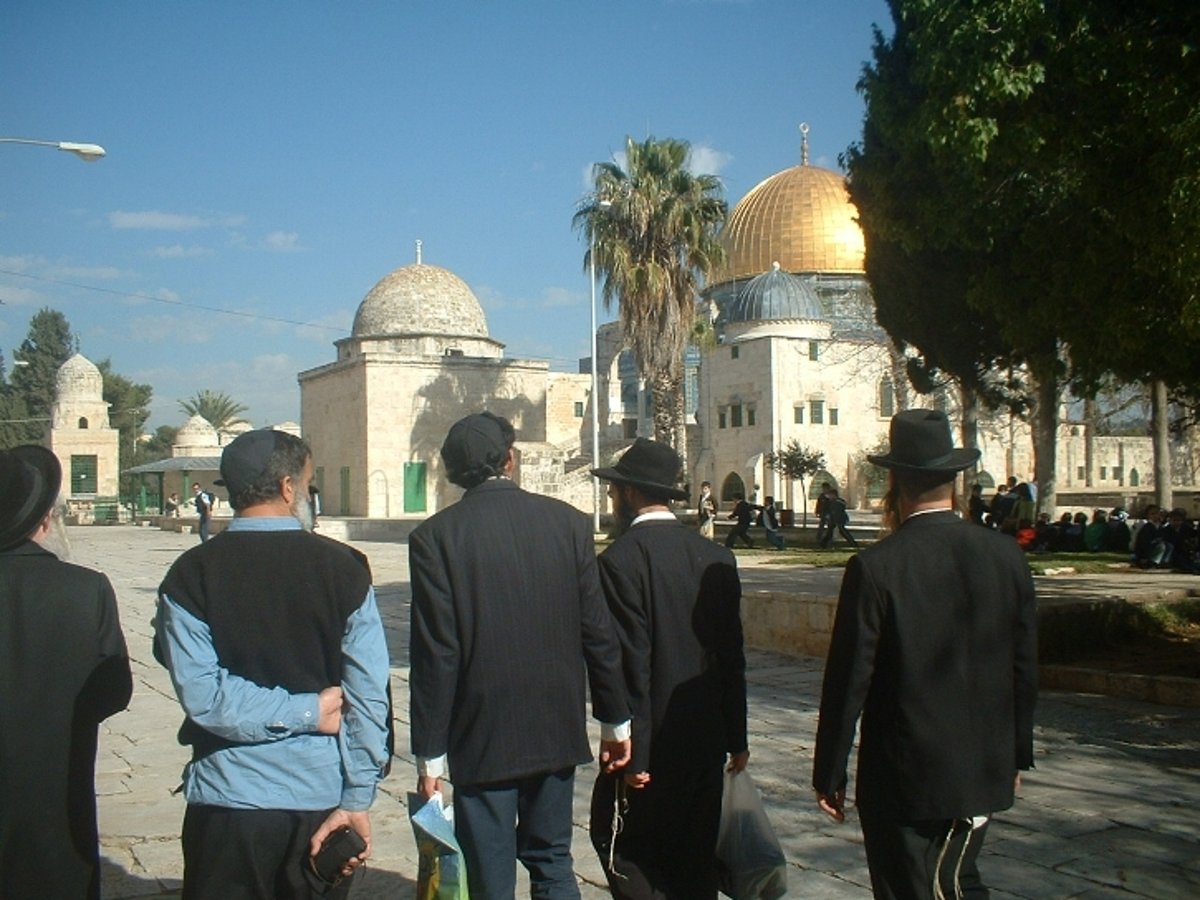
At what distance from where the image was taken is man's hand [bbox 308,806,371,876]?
2809 millimetres

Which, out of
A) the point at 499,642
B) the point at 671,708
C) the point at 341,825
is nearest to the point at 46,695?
the point at 341,825

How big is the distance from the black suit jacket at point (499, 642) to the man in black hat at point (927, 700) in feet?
2.38

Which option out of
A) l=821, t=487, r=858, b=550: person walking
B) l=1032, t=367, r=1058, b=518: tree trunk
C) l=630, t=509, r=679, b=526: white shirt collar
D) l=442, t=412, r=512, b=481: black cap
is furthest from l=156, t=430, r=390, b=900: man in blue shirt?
l=821, t=487, r=858, b=550: person walking

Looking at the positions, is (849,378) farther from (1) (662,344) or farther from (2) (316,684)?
(2) (316,684)

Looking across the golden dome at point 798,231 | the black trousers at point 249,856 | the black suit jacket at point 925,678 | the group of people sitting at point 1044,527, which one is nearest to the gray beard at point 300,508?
the black trousers at point 249,856

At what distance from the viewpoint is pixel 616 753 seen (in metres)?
3.41

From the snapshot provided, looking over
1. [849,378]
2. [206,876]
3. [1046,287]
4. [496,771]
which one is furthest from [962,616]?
[849,378]

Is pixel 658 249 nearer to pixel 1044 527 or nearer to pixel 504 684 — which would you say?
pixel 1044 527

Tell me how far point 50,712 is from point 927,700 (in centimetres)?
215

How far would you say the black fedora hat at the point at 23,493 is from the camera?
288cm

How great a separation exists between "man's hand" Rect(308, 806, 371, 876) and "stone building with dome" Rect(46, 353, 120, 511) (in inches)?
2259

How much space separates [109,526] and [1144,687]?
1855 inches

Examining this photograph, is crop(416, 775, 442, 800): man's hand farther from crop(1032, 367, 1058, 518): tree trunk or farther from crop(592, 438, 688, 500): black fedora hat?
crop(1032, 367, 1058, 518): tree trunk

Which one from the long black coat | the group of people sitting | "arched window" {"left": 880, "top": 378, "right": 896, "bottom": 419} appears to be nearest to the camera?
the long black coat
